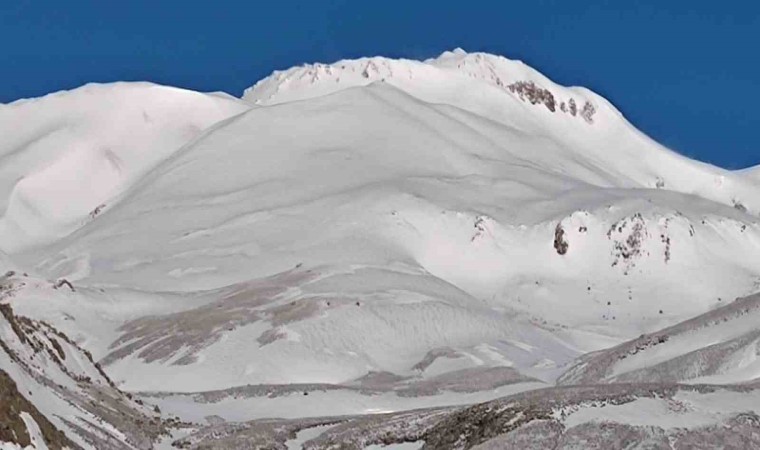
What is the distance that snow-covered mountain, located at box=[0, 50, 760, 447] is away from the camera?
8288 cm

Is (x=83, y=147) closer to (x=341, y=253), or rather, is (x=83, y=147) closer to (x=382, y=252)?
(x=341, y=253)

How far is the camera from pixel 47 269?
133500 mm

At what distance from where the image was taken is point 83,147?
180m

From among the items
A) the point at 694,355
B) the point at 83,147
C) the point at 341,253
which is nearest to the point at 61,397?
the point at 694,355

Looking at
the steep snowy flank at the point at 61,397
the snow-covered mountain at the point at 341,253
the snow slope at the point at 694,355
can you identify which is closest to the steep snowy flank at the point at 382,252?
the snow-covered mountain at the point at 341,253

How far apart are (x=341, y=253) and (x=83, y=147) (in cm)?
6637

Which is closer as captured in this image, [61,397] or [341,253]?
[61,397]

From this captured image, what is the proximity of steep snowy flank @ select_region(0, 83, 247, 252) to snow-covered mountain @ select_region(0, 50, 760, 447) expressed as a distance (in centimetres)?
34

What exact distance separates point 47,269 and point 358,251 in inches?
1123

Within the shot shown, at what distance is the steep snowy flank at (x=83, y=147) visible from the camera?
6476 inches

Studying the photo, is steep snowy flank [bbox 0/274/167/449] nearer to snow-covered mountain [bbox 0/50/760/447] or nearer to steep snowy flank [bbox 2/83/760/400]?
snow-covered mountain [bbox 0/50/760/447]

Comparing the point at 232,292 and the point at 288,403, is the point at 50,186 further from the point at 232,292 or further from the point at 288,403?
the point at 288,403

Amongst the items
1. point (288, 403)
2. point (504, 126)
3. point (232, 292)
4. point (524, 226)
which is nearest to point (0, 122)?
point (504, 126)

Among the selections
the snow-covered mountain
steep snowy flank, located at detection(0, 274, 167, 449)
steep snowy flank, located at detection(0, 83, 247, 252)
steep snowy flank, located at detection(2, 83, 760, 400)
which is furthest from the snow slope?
steep snowy flank, located at detection(0, 83, 247, 252)
